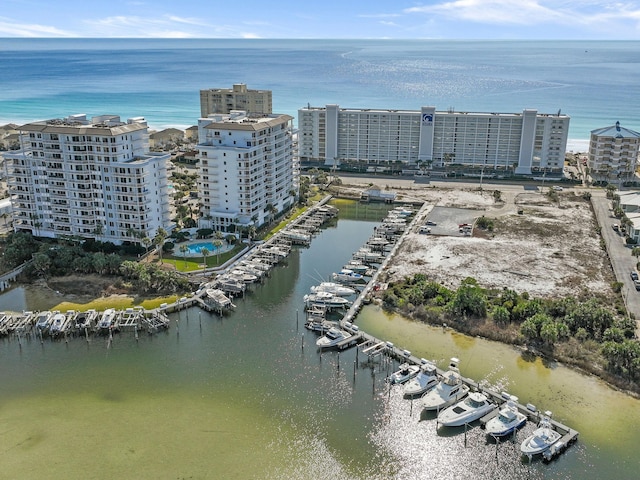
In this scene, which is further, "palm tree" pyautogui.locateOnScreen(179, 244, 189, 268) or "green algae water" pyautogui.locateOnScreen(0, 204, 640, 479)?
"palm tree" pyautogui.locateOnScreen(179, 244, 189, 268)

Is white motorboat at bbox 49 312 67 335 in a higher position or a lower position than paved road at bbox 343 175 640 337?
lower

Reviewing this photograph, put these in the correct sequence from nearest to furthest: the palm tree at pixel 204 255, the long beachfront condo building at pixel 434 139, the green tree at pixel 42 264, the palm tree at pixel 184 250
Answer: the green tree at pixel 42 264, the palm tree at pixel 204 255, the palm tree at pixel 184 250, the long beachfront condo building at pixel 434 139

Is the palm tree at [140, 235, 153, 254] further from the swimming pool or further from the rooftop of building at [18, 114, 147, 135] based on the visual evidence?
the rooftop of building at [18, 114, 147, 135]

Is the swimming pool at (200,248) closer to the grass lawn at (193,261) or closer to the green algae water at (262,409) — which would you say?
the grass lawn at (193,261)

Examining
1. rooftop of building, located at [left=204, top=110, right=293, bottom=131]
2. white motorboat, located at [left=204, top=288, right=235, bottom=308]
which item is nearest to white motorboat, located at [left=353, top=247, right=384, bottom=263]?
white motorboat, located at [left=204, top=288, right=235, bottom=308]

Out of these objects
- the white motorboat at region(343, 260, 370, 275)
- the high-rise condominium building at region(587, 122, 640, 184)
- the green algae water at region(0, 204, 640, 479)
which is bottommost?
the green algae water at region(0, 204, 640, 479)

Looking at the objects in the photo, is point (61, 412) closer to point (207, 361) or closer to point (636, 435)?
point (207, 361)

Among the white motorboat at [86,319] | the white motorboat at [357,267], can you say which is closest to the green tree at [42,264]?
the white motorboat at [86,319]
